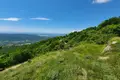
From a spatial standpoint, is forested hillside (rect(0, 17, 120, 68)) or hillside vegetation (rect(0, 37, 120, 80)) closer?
hillside vegetation (rect(0, 37, 120, 80))

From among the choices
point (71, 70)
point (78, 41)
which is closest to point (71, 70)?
point (71, 70)

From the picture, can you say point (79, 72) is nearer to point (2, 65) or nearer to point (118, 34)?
point (118, 34)

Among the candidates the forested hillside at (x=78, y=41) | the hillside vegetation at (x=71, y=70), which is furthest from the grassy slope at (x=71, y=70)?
the forested hillside at (x=78, y=41)

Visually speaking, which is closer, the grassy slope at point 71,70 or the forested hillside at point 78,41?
the grassy slope at point 71,70

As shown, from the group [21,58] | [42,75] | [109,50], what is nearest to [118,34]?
[109,50]

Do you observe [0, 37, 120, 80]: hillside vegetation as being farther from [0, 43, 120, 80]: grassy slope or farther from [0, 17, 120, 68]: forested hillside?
[0, 17, 120, 68]: forested hillside

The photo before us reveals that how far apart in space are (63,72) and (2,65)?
53.1 metres

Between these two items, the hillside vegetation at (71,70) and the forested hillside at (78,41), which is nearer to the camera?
the hillside vegetation at (71,70)

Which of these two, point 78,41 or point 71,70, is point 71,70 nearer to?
point 71,70

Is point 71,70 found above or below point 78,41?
below

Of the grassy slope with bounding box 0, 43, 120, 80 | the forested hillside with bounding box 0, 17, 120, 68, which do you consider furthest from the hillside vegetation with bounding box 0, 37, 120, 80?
the forested hillside with bounding box 0, 17, 120, 68

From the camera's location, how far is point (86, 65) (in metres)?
29.6

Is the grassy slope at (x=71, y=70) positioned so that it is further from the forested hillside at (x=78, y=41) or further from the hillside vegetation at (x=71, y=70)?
the forested hillside at (x=78, y=41)

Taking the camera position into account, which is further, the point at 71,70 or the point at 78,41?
the point at 78,41
